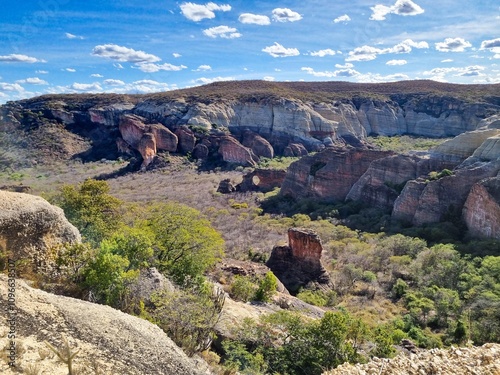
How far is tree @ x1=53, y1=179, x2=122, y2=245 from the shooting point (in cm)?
1802

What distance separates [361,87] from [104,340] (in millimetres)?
120680

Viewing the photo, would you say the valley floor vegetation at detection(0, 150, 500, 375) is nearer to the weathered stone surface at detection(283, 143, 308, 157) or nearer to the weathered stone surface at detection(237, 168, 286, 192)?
the weathered stone surface at detection(237, 168, 286, 192)

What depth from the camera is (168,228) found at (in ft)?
56.1

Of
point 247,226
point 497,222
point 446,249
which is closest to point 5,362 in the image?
point 446,249

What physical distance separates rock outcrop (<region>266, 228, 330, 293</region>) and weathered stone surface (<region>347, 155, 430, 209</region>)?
634 inches

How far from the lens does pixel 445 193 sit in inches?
1268

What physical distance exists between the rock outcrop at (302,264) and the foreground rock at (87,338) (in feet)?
59.8

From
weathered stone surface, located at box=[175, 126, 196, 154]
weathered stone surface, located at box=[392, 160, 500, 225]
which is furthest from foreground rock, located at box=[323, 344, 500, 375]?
weathered stone surface, located at box=[175, 126, 196, 154]

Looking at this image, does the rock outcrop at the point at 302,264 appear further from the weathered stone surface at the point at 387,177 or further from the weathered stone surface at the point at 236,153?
the weathered stone surface at the point at 236,153

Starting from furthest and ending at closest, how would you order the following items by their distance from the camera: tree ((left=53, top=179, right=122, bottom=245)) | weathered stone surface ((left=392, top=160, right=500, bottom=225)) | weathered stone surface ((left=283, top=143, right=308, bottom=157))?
weathered stone surface ((left=283, top=143, right=308, bottom=157)), weathered stone surface ((left=392, top=160, right=500, bottom=225)), tree ((left=53, top=179, right=122, bottom=245))

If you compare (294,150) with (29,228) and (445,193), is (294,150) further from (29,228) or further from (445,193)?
(29,228)

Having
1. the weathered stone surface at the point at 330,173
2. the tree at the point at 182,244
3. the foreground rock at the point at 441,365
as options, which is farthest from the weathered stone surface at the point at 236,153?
the foreground rock at the point at 441,365

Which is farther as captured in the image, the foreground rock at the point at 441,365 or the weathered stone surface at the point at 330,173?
the weathered stone surface at the point at 330,173

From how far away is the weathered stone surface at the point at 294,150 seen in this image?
76625 millimetres
